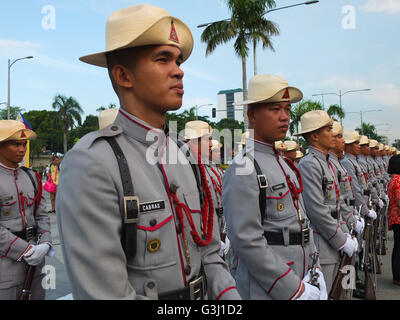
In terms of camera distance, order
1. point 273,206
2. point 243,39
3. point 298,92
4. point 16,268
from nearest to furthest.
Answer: point 273,206, point 298,92, point 16,268, point 243,39

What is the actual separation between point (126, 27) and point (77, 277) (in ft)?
3.35

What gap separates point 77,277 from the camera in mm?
1258

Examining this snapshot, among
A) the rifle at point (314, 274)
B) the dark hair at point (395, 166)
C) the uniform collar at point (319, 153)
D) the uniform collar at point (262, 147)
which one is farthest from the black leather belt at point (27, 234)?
the dark hair at point (395, 166)

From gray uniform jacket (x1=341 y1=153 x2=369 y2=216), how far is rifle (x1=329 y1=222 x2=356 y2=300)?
8.26ft

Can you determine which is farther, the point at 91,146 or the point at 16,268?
the point at 16,268

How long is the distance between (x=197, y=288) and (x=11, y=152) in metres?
3.07

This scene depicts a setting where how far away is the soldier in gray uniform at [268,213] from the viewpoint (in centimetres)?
245

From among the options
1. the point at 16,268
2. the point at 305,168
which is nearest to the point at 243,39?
the point at 305,168

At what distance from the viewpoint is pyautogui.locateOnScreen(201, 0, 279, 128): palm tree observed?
743 inches

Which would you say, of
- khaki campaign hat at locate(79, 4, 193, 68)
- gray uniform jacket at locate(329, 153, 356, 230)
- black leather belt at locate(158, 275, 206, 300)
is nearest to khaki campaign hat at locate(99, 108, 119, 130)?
khaki campaign hat at locate(79, 4, 193, 68)

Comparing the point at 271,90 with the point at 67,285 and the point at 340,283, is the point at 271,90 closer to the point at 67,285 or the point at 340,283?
the point at 340,283

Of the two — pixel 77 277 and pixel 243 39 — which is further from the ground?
pixel 243 39
